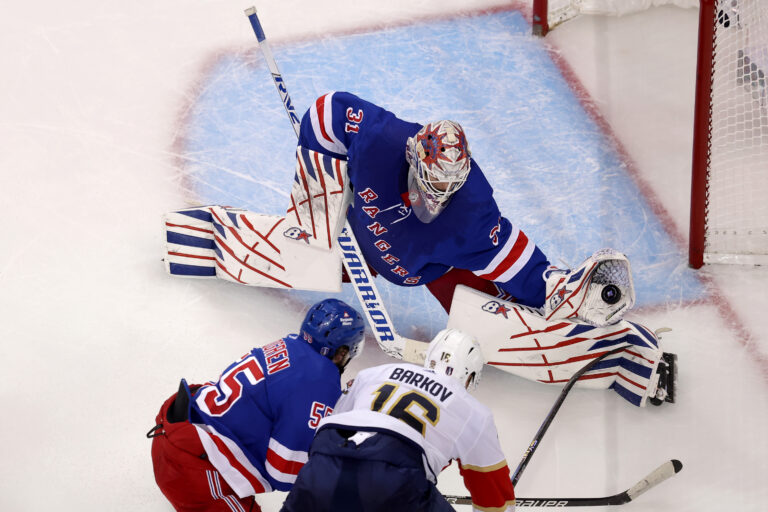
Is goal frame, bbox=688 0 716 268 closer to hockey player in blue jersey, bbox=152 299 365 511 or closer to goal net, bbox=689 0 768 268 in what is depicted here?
goal net, bbox=689 0 768 268

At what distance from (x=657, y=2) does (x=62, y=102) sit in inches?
126

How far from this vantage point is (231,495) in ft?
9.03

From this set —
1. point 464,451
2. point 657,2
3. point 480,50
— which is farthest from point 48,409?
point 657,2

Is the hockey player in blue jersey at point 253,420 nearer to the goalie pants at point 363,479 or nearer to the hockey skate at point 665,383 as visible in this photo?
the goalie pants at point 363,479

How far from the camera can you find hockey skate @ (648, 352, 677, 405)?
331cm

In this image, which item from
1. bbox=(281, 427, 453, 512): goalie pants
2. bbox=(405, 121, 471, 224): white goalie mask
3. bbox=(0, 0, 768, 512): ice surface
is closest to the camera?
bbox=(281, 427, 453, 512): goalie pants

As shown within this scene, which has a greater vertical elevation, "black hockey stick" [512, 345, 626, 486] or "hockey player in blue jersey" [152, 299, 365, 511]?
"hockey player in blue jersey" [152, 299, 365, 511]

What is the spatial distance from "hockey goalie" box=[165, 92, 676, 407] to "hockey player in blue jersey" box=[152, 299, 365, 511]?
57 centimetres

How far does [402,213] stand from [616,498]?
1.18 m

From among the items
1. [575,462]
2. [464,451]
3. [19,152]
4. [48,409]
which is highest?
[19,152]

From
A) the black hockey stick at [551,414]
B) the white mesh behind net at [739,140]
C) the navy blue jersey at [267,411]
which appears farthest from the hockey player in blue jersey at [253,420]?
the white mesh behind net at [739,140]

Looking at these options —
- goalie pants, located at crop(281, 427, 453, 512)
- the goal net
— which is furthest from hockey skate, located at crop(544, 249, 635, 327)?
goalie pants, located at crop(281, 427, 453, 512)

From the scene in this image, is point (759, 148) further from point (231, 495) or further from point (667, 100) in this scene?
point (231, 495)

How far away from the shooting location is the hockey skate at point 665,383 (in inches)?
130
